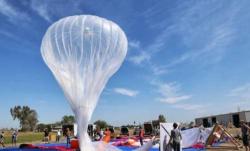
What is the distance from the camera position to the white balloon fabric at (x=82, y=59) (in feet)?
44.0

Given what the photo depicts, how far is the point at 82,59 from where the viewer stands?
13.4m

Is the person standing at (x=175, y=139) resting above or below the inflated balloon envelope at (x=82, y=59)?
below

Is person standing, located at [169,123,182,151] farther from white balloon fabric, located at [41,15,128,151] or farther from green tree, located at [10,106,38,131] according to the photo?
green tree, located at [10,106,38,131]

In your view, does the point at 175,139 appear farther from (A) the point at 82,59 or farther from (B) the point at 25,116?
(B) the point at 25,116

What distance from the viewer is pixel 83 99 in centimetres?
1352

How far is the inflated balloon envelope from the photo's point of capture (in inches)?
528

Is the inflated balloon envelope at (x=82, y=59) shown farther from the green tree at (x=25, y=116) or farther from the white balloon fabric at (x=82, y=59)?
the green tree at (x=25, y=116)

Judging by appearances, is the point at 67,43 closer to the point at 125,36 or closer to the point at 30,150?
the point at 125,36

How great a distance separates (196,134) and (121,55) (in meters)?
9.75

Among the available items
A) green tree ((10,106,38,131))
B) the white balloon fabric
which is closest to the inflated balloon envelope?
the white balloon fabric

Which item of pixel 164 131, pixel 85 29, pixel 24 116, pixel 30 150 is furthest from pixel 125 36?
pixel 24 116

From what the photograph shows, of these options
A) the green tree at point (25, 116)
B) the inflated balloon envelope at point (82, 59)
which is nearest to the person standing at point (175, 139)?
the inflated balloon envelope at point (82, 59)

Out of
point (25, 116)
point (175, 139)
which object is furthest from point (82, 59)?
point (25, 116)

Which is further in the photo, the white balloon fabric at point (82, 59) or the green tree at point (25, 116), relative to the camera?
the green tree at point (25, 116)
